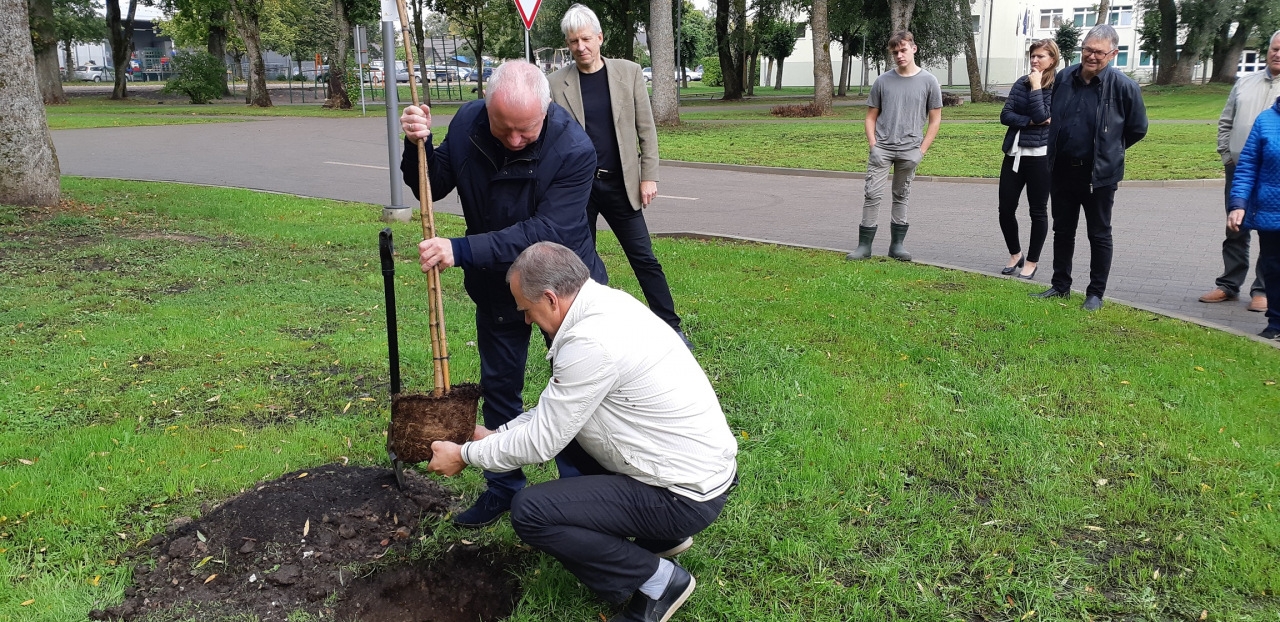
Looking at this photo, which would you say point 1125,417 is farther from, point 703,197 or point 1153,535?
point 703,197

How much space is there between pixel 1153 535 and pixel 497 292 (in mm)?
2749

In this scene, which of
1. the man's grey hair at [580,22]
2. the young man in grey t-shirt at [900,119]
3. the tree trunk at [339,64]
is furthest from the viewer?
the tree trunk at [339,64]

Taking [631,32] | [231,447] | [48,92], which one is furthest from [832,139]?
[48,92]

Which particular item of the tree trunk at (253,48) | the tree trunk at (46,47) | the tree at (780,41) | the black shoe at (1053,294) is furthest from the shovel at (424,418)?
the tree at (780,41)

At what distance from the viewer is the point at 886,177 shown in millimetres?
8750

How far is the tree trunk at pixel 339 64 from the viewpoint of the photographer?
3653cm

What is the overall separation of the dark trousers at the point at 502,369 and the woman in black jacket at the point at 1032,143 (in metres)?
5.45

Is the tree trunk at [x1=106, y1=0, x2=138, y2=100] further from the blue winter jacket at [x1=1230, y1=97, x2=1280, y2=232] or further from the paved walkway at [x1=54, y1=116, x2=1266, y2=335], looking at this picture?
the blue winter jacket at [x1=1230, y1=97, x2=1280, y2=232]

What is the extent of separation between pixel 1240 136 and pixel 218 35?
4758 cm

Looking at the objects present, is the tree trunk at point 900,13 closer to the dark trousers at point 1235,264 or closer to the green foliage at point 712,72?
the dark trousers at point 1235,264

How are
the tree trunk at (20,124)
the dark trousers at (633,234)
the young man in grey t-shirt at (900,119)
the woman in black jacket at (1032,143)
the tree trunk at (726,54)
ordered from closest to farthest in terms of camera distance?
the dark trousers at (633,234)
the woman in black jacket at (1032,143)
the young man in grey t-shirt at (900,119)
the tree trunk at (20,124)
the tree trunk at (726,54)

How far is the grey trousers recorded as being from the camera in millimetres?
8531

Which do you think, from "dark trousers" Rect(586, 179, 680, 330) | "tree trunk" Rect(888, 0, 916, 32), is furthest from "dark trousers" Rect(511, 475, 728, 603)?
"tree trunk" Rect(888, 0, 916, 32)

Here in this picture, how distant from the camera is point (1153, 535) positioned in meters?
3.74
